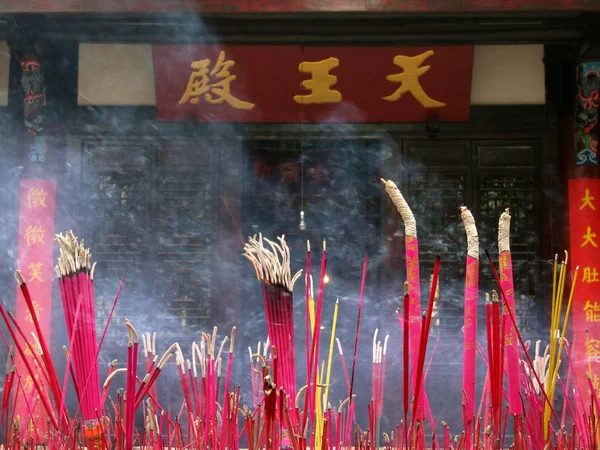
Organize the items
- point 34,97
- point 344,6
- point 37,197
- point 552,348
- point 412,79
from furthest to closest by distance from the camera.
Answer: point 412,79 → point 37,197 → point 34,97 → point 344,6 → point 552,348

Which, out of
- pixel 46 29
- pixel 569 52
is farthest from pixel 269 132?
pixel 569 52

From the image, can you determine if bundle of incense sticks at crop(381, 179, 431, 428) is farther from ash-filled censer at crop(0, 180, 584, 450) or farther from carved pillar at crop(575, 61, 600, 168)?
carved pillar at crop(575, 61, 600, 168)

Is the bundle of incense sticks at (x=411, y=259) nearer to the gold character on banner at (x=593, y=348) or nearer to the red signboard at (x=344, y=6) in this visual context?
the red signboard at (x=344, y=6)

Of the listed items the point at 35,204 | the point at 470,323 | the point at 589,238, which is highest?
the point at 35,204

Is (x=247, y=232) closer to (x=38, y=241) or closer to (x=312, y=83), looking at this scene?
(x=312, y=83)

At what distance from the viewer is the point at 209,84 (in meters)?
3.19

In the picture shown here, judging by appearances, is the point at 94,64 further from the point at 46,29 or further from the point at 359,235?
the point at 359,235

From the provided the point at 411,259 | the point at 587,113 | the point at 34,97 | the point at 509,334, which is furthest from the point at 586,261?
the point at 34,97

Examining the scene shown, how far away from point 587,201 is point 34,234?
2.59 metres

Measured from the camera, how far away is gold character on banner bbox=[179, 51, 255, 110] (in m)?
3.16

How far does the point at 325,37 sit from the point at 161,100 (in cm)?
86

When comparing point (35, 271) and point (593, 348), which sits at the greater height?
point (35, 271)

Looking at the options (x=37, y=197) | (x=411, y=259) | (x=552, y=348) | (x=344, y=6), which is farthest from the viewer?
(x=37, y=197)

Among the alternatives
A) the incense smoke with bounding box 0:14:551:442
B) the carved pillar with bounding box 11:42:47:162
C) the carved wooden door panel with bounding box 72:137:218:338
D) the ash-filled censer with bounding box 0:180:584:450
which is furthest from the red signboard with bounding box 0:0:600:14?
the ash-filled censer with bounding box 0:180:584:450
